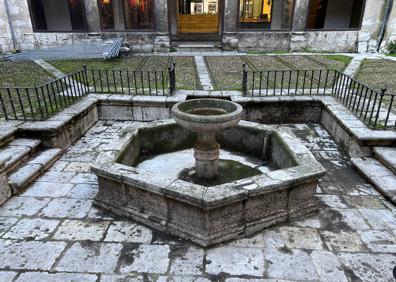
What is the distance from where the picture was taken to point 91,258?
2904 mm

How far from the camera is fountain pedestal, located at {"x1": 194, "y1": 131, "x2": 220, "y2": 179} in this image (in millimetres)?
3718

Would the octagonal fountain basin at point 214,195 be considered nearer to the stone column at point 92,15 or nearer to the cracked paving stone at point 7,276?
the cracked paving stone at point 7,276

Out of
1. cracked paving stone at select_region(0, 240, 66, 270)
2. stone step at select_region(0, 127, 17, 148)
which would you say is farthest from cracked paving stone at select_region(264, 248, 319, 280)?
stone step at select_region(0, 127, 17, 148)

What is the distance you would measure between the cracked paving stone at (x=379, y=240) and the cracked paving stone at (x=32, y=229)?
3.36 m

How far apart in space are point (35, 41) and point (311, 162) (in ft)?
43.5

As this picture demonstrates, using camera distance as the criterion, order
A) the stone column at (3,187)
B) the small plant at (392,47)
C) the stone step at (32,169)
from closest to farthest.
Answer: the stone column at (3,187) < the stone step at (32,169) < the small plant at (392,47)

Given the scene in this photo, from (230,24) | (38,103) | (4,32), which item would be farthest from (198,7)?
(38,103)

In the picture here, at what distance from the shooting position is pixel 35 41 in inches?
506

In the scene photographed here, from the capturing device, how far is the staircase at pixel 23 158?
4055 mm

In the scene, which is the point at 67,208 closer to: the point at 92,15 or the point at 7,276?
the point at 7,276

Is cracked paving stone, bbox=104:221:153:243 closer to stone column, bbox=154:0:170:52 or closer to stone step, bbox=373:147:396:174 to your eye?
stone step, bbox=373:147:396:174

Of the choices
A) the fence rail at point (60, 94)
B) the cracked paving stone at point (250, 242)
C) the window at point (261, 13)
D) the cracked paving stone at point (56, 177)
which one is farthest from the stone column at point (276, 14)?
the cracked paving stone at point (250, 242)

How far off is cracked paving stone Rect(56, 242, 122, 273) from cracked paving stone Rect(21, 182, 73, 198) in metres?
1.14

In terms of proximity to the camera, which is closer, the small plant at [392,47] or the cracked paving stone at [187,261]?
the cracked paving stone at [187,261]
